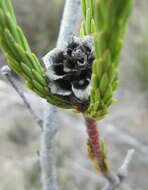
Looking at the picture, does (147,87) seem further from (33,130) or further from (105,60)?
(105,60)

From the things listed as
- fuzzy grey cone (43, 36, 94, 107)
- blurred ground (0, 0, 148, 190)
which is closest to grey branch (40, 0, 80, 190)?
fuzzy grey cone (43, 36, 94, 107)

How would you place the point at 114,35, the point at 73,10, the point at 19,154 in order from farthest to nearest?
1. the point at 19,154
2. the point at 73,10
3. the point at 114,35

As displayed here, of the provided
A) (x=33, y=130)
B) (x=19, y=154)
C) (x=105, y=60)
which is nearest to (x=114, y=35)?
(x=105, y=60)

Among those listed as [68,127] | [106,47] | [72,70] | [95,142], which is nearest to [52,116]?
[95,142]

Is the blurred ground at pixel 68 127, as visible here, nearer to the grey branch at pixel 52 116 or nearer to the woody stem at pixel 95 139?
the grey branch at pixel 52 116

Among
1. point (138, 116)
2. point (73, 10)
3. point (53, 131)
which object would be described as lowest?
point (138, 116)

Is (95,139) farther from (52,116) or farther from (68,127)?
(68,127)

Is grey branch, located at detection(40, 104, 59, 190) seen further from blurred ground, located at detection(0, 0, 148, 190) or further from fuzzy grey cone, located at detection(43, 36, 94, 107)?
blurred ground, located at detection(0, 0, 148, 190)
